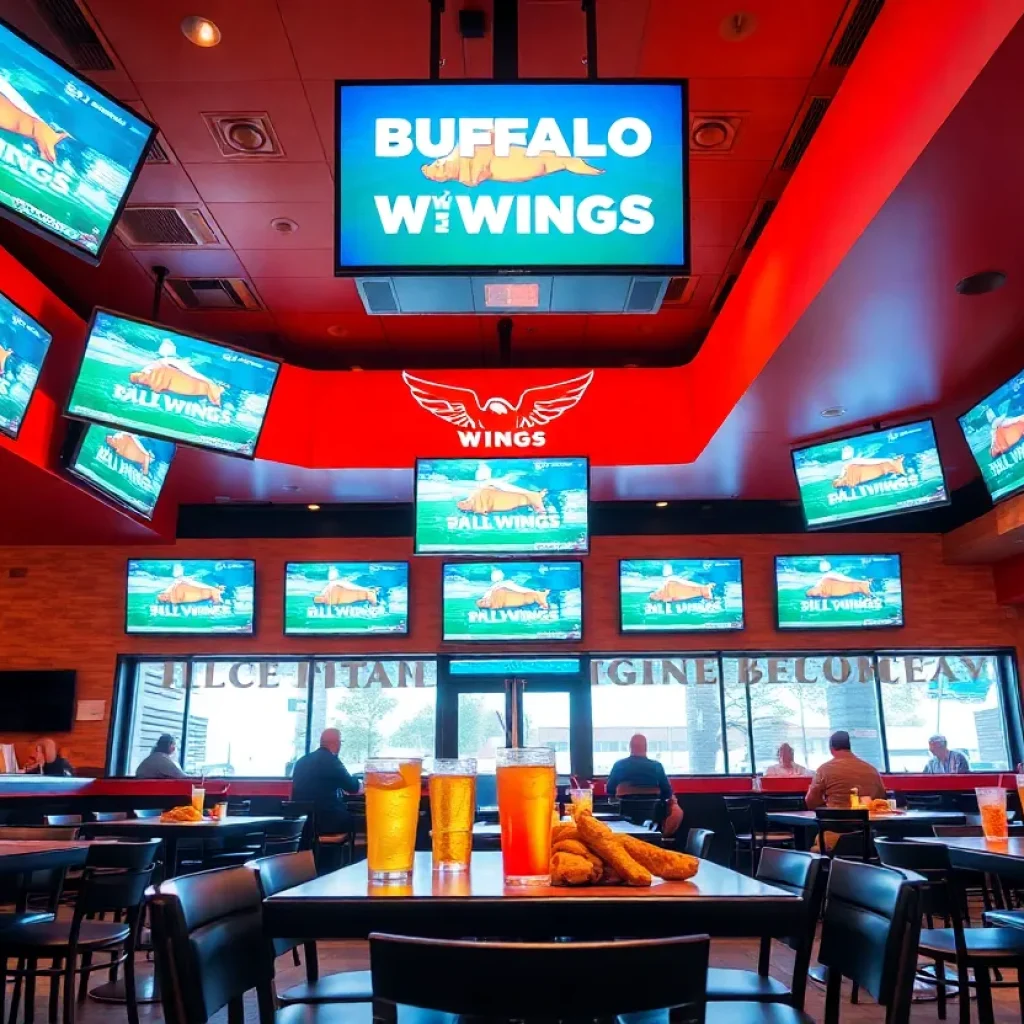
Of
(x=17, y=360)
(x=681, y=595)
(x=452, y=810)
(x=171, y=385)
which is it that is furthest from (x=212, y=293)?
(x=452, y=810)

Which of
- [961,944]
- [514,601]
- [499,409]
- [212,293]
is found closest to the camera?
[961,944]

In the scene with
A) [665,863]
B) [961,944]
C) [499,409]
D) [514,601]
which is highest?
[499,409]

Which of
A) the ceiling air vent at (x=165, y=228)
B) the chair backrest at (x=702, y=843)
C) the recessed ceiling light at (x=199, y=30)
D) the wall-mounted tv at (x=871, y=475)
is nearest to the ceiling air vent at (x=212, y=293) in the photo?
the ceiling air vent at (x=165, y=228)

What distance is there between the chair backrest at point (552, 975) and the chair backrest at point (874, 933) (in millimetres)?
593

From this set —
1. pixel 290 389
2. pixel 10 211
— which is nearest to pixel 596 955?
pixel 10 211

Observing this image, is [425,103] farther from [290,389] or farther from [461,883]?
[290,389]

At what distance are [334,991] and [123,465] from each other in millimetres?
5730

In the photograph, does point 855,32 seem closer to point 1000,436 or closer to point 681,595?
point 1000,436

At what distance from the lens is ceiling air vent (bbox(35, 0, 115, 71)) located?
449cm

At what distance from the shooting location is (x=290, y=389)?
7.93m

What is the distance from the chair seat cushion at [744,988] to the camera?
6.98 feet

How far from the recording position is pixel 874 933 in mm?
1631

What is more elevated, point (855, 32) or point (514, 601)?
point (855, 32)

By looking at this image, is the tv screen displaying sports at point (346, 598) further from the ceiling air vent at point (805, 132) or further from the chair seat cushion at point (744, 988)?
the chair seat cushion at point (744, 988)
